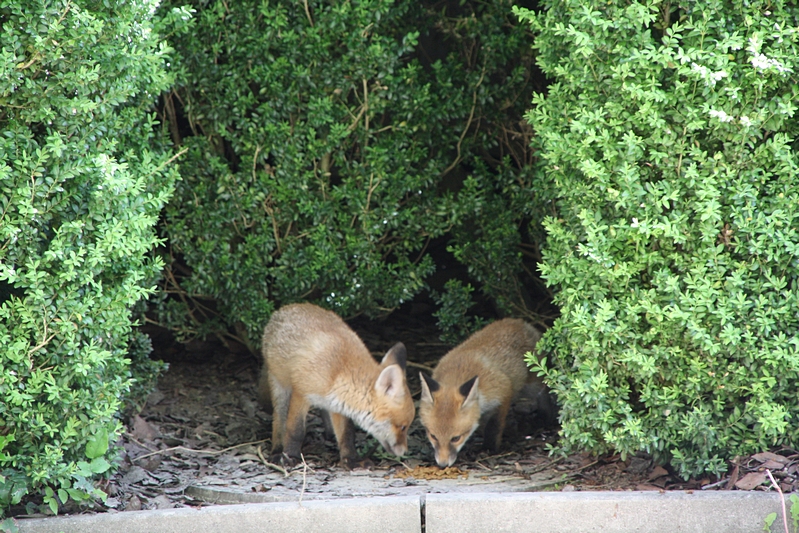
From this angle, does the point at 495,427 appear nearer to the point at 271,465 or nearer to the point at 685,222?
the point at 271,465

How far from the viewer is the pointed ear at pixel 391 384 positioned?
573cm

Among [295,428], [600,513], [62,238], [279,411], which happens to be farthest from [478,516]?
[62,238]

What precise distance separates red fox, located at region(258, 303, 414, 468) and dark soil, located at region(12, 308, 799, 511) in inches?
8.0

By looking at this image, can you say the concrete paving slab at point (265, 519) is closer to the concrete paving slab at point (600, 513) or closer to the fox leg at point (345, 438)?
the concrete paving slab at point (600, 513)

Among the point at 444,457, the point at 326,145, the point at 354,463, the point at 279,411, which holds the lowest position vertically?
the point at 354,463

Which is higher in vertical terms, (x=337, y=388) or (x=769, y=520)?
(x=337, y=388)

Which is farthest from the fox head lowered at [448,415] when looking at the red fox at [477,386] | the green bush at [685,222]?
the green bush at [685,222]

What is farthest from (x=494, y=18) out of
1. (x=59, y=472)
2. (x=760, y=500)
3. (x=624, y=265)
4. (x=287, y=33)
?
(x=59, y=472)

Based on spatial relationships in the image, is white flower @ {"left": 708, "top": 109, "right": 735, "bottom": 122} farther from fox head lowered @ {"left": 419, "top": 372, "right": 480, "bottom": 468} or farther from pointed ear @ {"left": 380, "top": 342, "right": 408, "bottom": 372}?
pointed ear @ {"left": 380, "top": 342, "right": 408, "bottom": 372}

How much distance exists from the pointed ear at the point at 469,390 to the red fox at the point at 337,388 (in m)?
0.42

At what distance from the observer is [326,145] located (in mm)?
6316

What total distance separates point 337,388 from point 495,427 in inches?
55.0

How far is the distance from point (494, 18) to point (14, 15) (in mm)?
3937

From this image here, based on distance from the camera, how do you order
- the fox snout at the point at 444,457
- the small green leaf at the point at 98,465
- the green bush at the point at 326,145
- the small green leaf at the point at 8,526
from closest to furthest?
the small green leaf at the point at 8,526 → the small green leaf at the point at 98,465 → the fox snout at the point at 444,457 → the green bush at the point at 326,145
